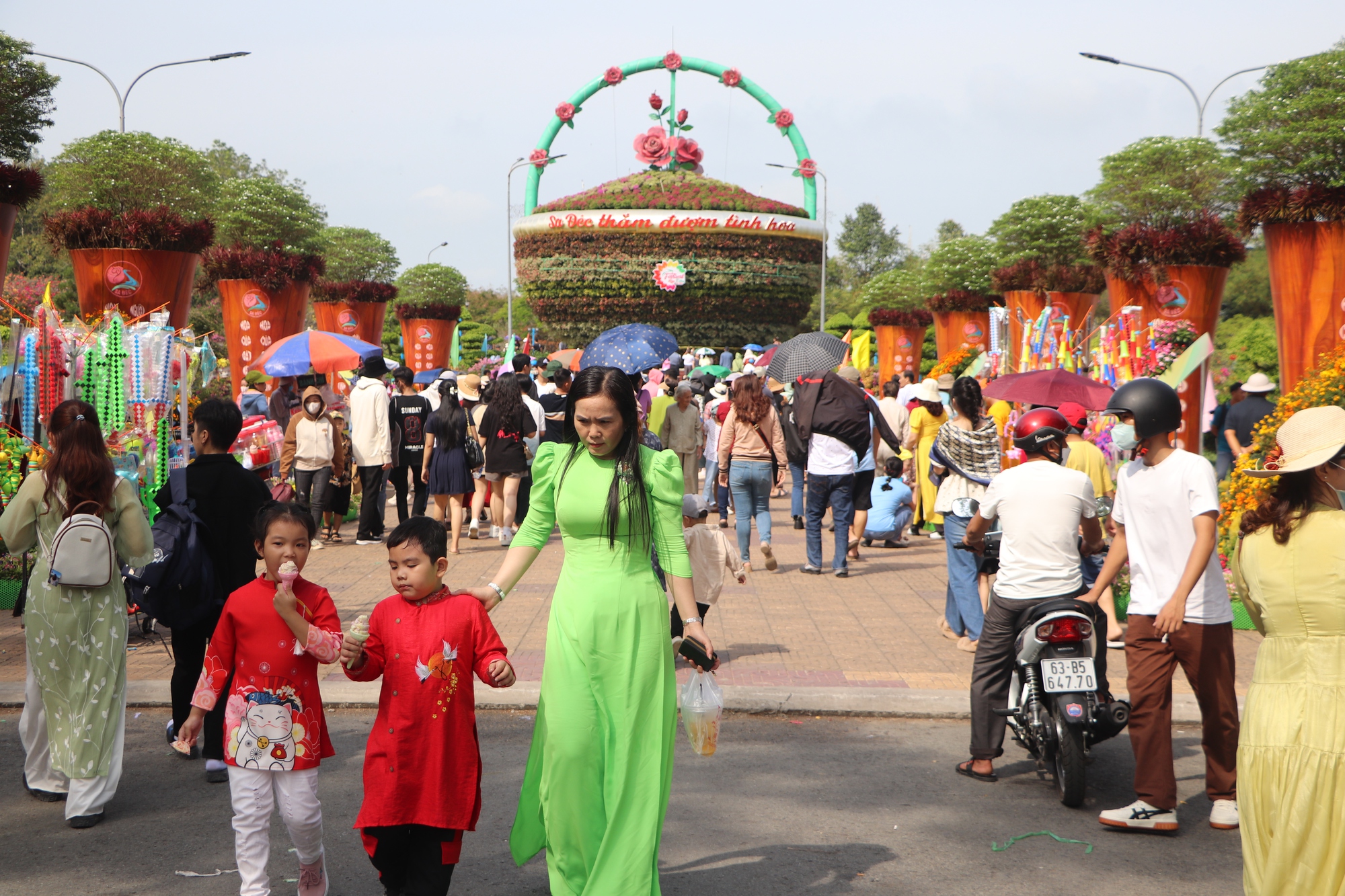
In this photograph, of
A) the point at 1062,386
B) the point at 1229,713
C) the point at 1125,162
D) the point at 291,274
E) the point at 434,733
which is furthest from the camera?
the point at 1125,162

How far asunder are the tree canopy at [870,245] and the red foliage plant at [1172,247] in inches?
3137

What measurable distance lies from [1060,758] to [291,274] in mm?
19739

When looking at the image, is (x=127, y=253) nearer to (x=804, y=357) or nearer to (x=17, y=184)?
(x=17, y=184)

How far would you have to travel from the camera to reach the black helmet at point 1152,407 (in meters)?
4.48

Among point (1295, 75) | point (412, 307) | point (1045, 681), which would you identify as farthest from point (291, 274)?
point (1045, 681)

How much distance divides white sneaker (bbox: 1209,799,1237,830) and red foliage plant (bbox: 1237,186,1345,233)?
10.0 metres

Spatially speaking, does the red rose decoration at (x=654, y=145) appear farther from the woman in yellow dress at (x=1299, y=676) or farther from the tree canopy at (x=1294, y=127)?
the woman in yellow dress at (x=1299, y=676)

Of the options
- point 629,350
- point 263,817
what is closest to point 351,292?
point 629,350

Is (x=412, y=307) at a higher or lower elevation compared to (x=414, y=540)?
higher

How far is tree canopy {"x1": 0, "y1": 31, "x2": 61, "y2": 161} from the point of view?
13977 mm

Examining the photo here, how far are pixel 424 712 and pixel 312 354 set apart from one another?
10375mm

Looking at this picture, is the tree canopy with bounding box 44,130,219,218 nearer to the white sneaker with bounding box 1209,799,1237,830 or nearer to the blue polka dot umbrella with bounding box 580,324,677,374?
the blue polka dot umbrella with bounding box 580,324,677,374

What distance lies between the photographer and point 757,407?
10.2 metres

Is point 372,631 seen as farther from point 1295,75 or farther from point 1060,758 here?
point 1295,75
